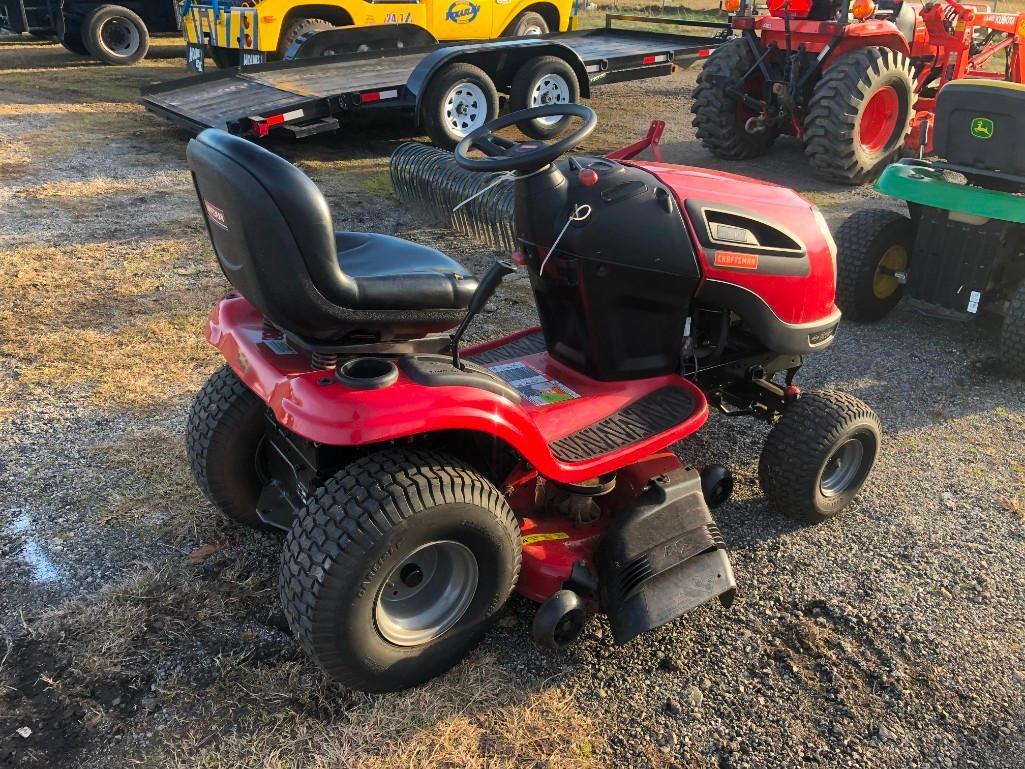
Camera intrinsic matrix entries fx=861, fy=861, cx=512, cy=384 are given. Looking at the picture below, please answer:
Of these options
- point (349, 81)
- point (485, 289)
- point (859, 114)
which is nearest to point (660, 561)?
point (485, 289)

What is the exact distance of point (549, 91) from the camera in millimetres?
8906

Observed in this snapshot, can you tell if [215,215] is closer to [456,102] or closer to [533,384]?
[533,384]

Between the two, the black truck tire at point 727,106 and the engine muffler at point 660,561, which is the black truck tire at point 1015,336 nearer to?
the engine muffler at point 660,561

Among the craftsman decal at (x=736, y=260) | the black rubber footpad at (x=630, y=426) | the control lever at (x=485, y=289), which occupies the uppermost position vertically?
the control lever at (x=485, y=289)

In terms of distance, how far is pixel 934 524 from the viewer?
334cm

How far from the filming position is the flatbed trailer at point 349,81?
7438mm

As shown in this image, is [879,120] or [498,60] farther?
[498,60]

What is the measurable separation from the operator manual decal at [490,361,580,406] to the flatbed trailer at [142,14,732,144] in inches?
192

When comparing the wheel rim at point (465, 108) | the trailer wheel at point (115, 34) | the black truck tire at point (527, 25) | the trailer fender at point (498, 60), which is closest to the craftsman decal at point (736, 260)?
the trailer fender at point (498, 60)

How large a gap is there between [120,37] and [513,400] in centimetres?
1371

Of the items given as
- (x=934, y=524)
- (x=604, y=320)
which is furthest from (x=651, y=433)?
(x=934, y=524)

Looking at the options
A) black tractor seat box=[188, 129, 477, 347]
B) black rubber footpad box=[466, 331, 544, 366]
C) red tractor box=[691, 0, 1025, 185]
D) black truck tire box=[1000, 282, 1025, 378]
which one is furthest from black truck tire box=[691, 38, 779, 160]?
black tractor seat box=[188, 129, 477, 347]

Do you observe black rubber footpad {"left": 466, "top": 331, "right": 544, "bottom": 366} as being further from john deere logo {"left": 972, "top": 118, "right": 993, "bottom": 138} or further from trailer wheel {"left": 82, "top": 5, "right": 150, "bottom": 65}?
trailer wheel {"left": 82, "top": 5, "right": 150, "bottom": 65}

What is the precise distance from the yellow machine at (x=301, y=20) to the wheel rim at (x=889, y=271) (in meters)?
7.00
